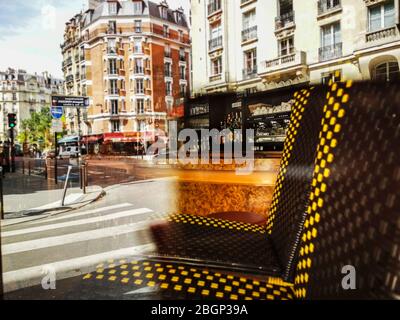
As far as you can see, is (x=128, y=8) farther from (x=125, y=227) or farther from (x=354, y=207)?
(x=125, y=227)

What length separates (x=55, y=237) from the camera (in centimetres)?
359

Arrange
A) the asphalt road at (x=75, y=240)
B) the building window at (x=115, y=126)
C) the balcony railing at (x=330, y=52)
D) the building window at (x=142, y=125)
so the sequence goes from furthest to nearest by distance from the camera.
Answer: the building window at (x=142, y=125) < the building window at (x=115, y=126) < the asphalt road at (x=75, y=240) < the balcony railing at (x=330, y=52)

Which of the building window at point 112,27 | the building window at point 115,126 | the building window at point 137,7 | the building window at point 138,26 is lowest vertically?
the building window at point 115,126

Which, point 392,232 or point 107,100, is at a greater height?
point 107,100

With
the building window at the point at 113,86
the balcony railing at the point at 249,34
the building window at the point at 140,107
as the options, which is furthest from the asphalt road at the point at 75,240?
the balcony railing at the point at 249,34

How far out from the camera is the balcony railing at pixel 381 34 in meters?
1.23

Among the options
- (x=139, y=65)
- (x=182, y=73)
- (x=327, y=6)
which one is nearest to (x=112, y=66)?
(x=139, y=65)

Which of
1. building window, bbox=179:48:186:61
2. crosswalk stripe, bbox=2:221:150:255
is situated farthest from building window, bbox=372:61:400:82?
crosswalk stripe, bbox=2:221:150:255

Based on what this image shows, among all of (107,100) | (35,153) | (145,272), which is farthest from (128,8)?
(35,153)

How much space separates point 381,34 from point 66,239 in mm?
3581

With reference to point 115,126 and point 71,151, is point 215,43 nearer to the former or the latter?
point 115,126

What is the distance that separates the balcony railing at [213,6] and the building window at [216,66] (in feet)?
1.15

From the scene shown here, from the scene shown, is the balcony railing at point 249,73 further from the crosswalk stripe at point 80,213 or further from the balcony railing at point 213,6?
the crosswalk stripe at point 80,213
